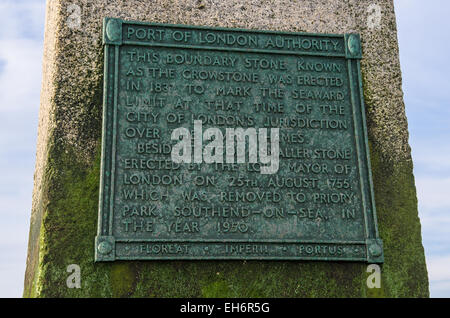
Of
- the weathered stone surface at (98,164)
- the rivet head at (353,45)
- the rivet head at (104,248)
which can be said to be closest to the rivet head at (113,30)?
the weathered stone surface at (98,164)

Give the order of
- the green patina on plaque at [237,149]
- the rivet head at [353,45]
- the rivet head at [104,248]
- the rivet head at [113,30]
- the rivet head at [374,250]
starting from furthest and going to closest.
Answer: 1. the rivet head at [353,45]
2. the rivet head at [113,30]
3. the rivet head at [374,250]
4. the green patina on plaque at [237,149]
5. the rivet head at [104,248]

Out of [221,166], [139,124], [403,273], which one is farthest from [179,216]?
[403,273]

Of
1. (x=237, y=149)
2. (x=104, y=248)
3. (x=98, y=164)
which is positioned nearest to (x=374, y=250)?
(x=237, y=149)

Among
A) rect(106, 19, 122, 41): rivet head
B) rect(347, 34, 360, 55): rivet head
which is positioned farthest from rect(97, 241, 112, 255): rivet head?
rect(347, 34, 360, 55): rivet head

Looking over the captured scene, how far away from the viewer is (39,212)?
4.28 meters

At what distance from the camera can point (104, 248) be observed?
3941 millimetres

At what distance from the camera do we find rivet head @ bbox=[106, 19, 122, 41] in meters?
4.39

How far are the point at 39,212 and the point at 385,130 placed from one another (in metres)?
2.91

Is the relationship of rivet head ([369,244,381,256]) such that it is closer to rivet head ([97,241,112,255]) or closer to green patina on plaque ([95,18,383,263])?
green patina on plaque ([95,18,383,263])

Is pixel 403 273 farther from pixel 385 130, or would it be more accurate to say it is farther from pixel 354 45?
pixel 354 45

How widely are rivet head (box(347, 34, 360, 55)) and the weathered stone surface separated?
0.49 ft

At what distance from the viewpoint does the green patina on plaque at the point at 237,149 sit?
161 inches

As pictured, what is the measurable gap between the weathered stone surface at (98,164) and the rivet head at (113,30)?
0.12m

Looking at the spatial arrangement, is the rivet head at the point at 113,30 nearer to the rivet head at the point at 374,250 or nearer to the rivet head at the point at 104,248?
the rivet head at the point at 104,248
